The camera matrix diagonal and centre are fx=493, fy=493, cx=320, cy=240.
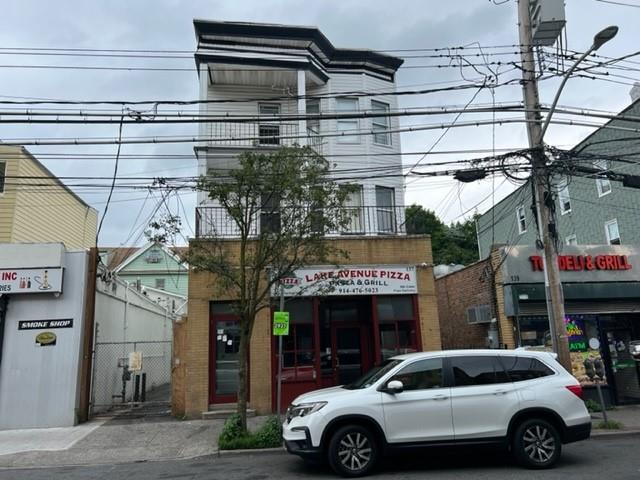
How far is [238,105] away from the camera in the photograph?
1984 cm

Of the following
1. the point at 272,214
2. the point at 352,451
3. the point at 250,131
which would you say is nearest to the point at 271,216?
the point at 272,214

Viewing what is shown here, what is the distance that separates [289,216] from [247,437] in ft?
14.5

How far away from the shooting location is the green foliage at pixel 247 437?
30.3 ft

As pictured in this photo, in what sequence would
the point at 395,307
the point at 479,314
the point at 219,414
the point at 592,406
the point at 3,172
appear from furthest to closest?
the point at 3,172 < the point at 479,314 < the point at 395,307 < the point at 219,414 < the point at 592,406

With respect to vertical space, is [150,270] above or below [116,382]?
above

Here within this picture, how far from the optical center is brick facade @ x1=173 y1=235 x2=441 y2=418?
12383mm

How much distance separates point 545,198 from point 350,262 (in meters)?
5.10

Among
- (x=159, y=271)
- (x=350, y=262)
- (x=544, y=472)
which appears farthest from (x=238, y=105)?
(x=159, y=271)

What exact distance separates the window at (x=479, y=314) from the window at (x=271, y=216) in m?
7.04

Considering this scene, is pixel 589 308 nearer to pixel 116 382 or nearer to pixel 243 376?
pixel 243 376

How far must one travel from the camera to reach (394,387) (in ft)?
23.6

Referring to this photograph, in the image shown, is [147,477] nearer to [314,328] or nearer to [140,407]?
[314,328]

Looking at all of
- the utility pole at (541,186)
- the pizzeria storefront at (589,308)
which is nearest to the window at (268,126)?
the utility pole at (541,186)

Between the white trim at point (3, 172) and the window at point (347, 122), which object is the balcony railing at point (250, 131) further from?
the white trim at point (3, 172)
